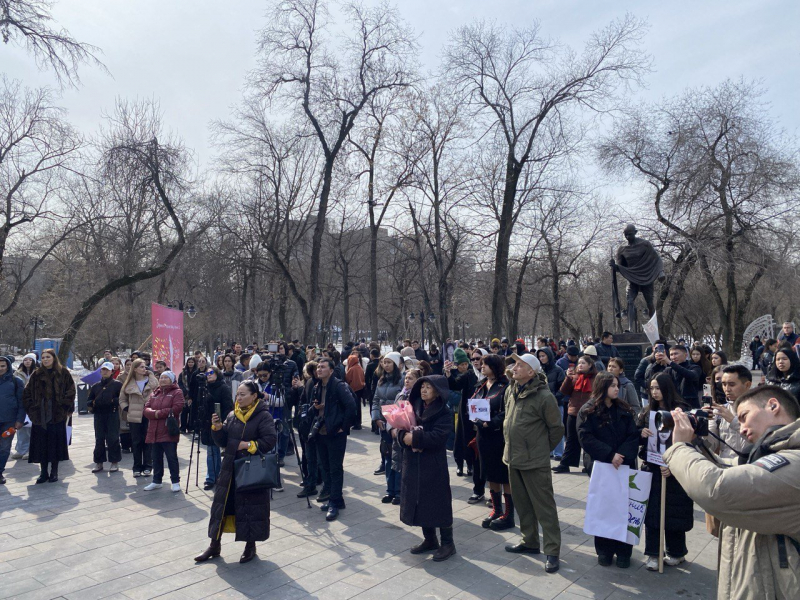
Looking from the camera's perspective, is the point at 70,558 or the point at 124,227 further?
the point at 124,227

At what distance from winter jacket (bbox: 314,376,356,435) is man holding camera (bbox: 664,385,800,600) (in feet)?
16.2

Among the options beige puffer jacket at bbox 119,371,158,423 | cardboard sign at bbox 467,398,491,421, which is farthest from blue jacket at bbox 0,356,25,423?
cardboard sign at bbox 467,398,491,421

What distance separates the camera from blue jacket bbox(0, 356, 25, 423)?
8.76m

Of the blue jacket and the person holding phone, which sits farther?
the blue jacket

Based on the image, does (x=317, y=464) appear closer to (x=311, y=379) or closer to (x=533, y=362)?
(x=311, y=379)

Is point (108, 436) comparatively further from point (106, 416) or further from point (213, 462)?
point (213, 462)

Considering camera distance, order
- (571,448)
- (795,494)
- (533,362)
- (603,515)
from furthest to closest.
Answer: (571,448) → (533,362) → (603,515) → (795,494)

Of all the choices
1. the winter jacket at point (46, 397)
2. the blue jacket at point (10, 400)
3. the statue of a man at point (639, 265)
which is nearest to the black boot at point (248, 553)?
the winter jacket at point (46, 397)

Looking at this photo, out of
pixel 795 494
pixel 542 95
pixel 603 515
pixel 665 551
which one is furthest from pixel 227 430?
pixel 542 95

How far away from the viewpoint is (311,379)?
7.67m

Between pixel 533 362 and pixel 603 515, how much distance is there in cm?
147

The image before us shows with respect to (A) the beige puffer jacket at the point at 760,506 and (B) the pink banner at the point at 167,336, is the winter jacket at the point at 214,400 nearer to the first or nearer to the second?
(B) the pink banner at the point at 167,336

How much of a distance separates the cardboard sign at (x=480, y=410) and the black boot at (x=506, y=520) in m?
0.91

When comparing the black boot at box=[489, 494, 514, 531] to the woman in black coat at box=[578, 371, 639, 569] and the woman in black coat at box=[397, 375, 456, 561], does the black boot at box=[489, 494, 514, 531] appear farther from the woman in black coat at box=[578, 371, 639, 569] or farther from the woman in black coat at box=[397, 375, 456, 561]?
the woman in black coat at box=[578, 371, 639, 569]
